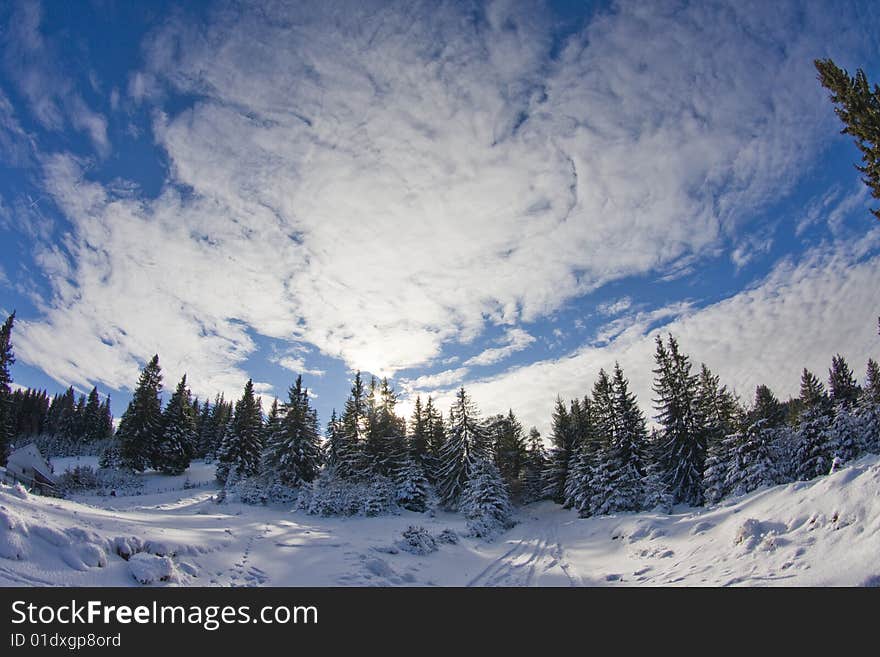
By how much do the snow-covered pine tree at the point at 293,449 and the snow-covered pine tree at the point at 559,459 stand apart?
28.8 meters

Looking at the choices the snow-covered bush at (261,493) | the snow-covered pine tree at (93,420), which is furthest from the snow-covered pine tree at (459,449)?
the snow-covered pine tree at (93,420)

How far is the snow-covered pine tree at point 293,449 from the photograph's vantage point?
38594mm

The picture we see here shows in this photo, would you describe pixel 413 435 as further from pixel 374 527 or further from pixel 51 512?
pixel 51 512

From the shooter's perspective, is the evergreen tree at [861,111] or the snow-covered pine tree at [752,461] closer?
the evergreen tree at [861,111]

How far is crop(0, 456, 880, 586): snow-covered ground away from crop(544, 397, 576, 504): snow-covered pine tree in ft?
104

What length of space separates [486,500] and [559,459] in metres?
22.5

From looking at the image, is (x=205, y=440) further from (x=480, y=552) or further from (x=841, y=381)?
(x=841, y=381)

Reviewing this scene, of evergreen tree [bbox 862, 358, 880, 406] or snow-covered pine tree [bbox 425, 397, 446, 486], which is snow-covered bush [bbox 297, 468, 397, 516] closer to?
snow-covered pine tree [bbox 425, 397, 446, 486]

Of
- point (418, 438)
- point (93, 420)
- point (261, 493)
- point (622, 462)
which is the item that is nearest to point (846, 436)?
point (622, 462)

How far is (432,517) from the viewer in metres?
32.5

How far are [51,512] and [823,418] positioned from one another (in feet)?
156

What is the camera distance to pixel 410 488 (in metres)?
35.7

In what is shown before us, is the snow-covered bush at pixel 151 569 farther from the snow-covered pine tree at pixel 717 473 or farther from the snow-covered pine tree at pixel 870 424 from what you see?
the snow-covered pine tree at pixel 870 424
